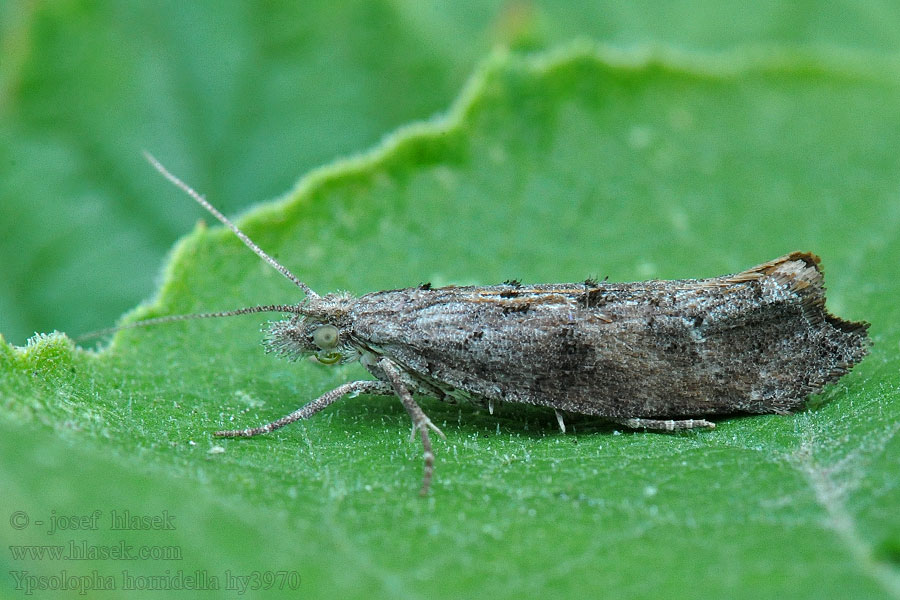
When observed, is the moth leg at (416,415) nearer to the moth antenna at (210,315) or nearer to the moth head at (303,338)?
the moth head at (303,338)

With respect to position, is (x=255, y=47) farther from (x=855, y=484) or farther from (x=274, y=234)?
(x=855, y=484)

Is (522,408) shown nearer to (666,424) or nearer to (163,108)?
(666,424)

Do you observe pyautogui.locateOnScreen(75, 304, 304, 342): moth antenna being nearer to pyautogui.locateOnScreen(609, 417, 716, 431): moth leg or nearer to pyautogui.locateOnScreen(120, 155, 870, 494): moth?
pyautogui.locateOnScreen(120, 155, 870, 494): moth

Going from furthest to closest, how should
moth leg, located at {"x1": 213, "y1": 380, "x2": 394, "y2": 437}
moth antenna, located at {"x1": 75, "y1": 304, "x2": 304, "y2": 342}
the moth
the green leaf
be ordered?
the moth < moth antenna, located at {"x1": 75, "y1": 304, "x2": 304, "y2": 342} < moth leg, located at {"x1": 213, "y1": 380, "x2": 394, "y2": 437} < the green leaf

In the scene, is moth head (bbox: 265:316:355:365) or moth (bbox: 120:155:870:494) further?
moth head (bbox: 265:316:355:365)

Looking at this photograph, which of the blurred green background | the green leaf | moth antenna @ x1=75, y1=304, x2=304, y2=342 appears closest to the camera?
the green leaf

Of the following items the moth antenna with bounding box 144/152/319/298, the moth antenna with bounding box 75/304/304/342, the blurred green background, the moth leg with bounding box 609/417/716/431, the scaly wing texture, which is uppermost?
the blurred green background

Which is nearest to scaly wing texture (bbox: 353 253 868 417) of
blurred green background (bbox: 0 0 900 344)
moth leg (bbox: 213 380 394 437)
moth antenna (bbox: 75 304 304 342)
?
moth leg (bbox: 213 380 394 437)

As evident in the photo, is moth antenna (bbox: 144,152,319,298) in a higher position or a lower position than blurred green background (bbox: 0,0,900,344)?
lower
